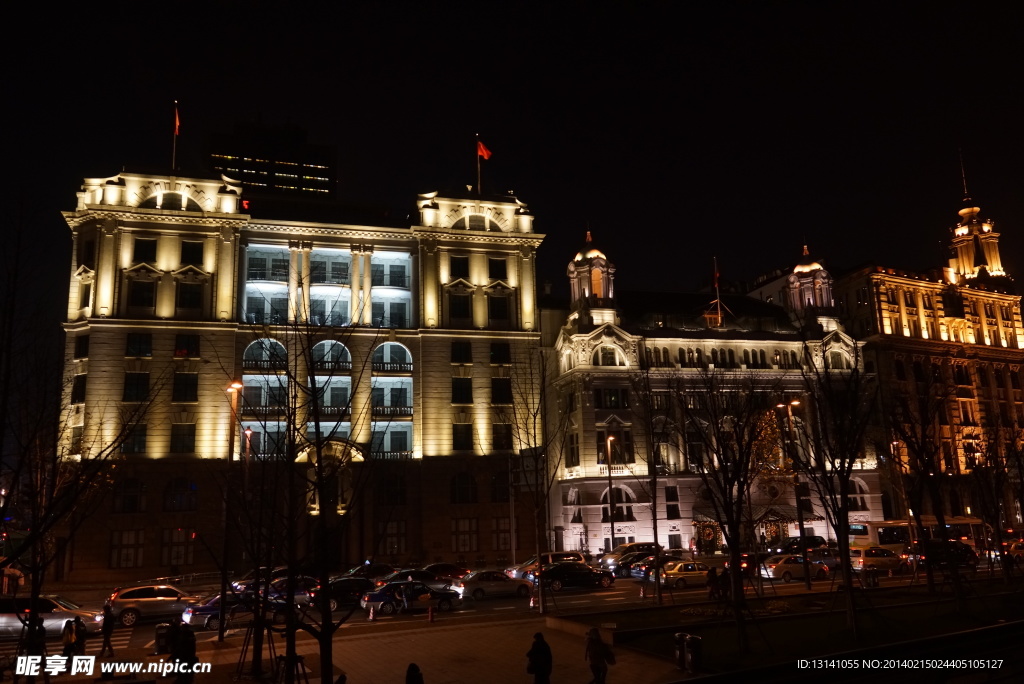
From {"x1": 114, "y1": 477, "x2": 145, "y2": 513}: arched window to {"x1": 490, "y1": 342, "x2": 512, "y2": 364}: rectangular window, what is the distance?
2960 centimetres

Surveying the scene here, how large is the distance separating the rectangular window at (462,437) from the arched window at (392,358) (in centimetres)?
646

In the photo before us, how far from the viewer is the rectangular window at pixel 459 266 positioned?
71.1 m

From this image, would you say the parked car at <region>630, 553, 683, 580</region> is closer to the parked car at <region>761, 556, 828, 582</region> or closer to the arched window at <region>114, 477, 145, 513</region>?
the parked car at <region>761, 556, 828, 582</region>

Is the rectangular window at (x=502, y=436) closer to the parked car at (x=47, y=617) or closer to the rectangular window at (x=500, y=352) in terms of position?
the rectangular window at (x=500, y=352)

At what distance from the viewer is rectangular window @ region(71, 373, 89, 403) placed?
60309mm

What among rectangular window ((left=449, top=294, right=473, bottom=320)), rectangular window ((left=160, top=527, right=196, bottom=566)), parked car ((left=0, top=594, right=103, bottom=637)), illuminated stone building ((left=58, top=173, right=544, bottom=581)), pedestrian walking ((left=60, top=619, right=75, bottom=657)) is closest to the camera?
pedestrian walking ((left=60, top=619, right=75, bottom=657))

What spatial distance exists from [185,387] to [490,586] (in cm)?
Result: 3331

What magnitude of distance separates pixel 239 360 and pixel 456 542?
23.1 meters

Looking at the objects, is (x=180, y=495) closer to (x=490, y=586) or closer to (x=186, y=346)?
(x=186, y=346)

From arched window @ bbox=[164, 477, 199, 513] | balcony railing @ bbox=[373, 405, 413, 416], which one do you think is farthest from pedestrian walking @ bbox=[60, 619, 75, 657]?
balcony railing @ bbox=[373, 405, 413, 416]

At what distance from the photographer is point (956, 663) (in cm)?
1811

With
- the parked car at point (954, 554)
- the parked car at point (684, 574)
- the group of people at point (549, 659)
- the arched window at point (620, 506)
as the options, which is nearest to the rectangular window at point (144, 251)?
the arched window at point (620, 506)

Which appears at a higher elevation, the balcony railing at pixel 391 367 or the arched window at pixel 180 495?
the balcony railing at pixel 391 367

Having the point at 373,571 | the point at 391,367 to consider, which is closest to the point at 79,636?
the point at 373,571
